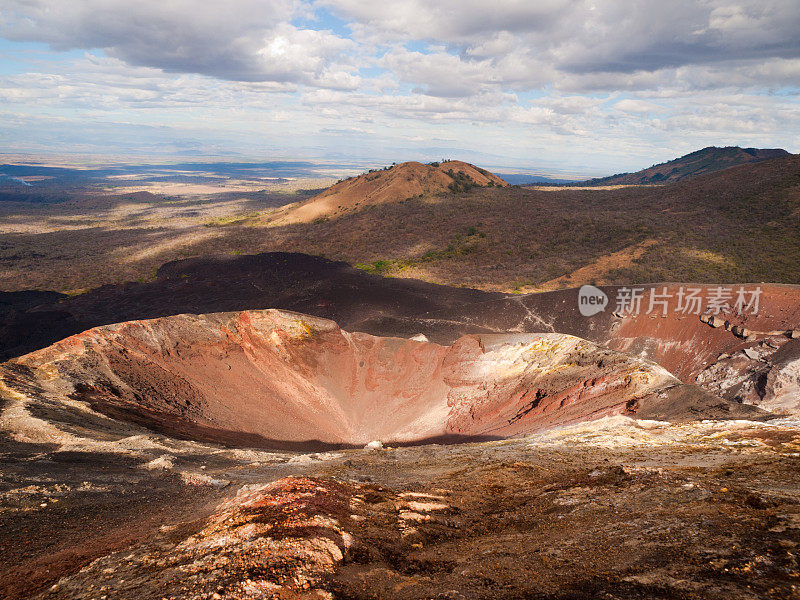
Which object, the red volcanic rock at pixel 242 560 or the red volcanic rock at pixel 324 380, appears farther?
the red volcanic rock at pixel 324 380

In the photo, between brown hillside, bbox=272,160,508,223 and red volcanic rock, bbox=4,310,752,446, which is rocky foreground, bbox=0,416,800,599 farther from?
brown hillside, bbox=272,160,508,223

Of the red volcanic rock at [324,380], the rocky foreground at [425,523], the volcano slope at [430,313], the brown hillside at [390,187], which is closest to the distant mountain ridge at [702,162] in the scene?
the brown hillside at [390,187]

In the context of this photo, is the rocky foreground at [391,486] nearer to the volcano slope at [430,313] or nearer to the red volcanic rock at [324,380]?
the red volcanic rock at [324,380]

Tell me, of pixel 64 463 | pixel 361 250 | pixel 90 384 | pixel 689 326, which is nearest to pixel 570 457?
pixel 64 463

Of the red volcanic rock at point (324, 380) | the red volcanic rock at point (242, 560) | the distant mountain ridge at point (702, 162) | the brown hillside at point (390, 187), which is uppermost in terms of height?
the distant mountain ridge at point (702, 162)

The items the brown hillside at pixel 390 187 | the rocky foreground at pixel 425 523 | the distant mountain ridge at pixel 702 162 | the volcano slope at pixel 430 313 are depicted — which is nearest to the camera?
the rocky foreground at pixel 425 523

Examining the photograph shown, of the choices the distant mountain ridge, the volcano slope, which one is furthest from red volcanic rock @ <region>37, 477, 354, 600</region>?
the distant mountain ridge

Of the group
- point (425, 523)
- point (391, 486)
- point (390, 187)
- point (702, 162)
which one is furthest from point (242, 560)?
point (702, 162)

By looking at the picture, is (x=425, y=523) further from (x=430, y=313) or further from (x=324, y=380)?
(x=430, y=313)
